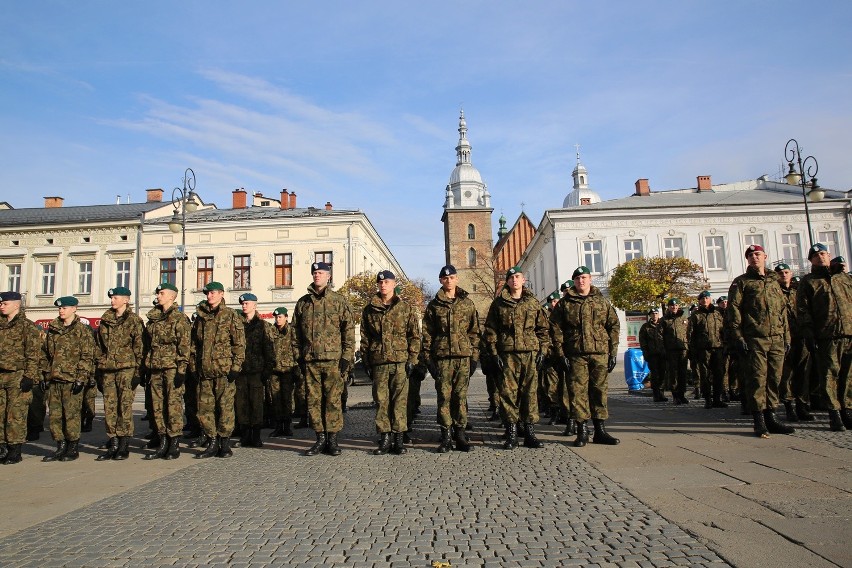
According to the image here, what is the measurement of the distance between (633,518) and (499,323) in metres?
3.61

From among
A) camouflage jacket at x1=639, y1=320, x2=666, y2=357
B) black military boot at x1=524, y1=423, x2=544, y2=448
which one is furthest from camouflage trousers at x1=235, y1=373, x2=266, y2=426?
camouflage jacket at x1=639, y1=320, x2=666, y2=357

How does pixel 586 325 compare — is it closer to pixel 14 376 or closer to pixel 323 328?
pixel 323 328

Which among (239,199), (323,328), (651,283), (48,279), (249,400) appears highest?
(239,199)

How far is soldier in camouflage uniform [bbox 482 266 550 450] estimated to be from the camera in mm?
7062

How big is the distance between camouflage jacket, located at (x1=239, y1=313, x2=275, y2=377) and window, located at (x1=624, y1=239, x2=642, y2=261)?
32.8m

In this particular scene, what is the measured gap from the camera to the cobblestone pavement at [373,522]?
3.41 metres

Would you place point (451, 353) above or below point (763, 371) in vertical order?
above

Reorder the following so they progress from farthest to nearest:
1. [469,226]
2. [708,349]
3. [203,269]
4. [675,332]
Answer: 1. [469,226]
2. [203,269]
3. [675,332]
4. [708,349]

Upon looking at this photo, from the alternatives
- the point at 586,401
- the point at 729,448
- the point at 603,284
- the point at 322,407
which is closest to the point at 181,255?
the point at 322,407

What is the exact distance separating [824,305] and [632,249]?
104ft

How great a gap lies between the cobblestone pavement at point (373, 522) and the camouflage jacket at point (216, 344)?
1427mm

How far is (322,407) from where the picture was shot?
23.5 feet

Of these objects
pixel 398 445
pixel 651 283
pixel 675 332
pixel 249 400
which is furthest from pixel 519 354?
pixel 651 283

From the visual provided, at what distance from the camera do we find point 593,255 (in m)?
38.1
